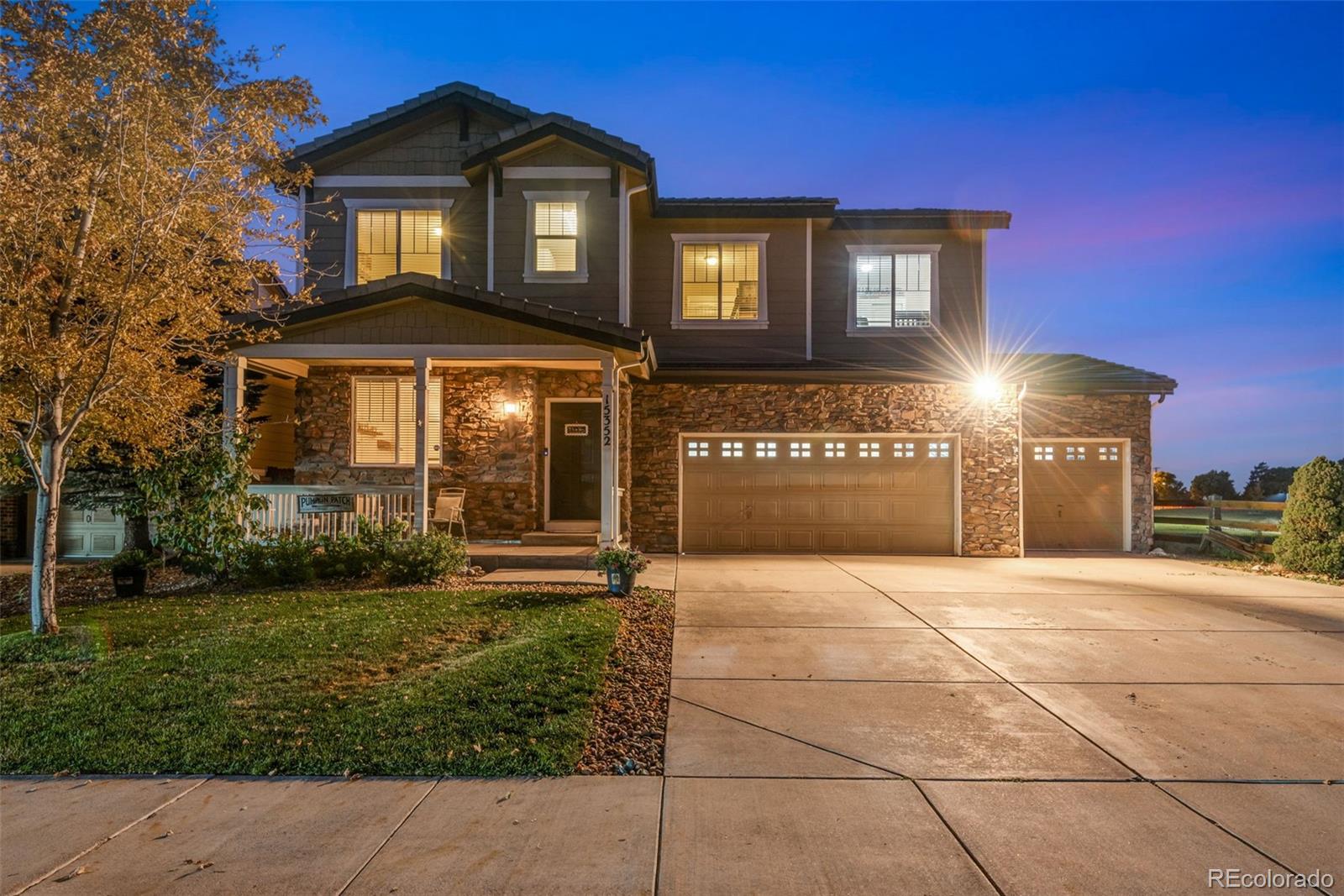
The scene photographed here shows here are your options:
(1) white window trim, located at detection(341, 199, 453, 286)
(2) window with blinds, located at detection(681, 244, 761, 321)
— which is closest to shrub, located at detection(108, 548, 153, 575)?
(1) white window trim, located at detection(341, 199, 453, 286)

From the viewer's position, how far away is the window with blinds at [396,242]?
12.9m

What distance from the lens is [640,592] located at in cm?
866

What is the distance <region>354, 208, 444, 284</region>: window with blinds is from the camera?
42.4 feet

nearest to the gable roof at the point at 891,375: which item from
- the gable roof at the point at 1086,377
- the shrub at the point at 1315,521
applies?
the gable roof at the point at 1086,377

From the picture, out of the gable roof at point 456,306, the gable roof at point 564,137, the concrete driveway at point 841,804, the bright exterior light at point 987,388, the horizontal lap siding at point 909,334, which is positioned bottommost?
the concrete driveway at point 841,804

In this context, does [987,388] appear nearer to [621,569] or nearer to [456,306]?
[621,569]

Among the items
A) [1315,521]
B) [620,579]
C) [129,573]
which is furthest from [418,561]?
[1315,521]

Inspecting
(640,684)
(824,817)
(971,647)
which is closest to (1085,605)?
(971,647)

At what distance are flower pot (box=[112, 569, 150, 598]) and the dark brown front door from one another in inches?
225

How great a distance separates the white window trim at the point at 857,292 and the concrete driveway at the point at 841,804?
28.1 ft

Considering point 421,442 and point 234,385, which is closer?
point 234,385

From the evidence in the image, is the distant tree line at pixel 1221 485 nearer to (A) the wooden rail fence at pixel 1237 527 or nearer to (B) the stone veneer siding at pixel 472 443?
(A) the wooden rail fence at pixel 1237 527

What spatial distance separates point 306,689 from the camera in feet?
16.5

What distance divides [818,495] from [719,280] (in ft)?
14.3
